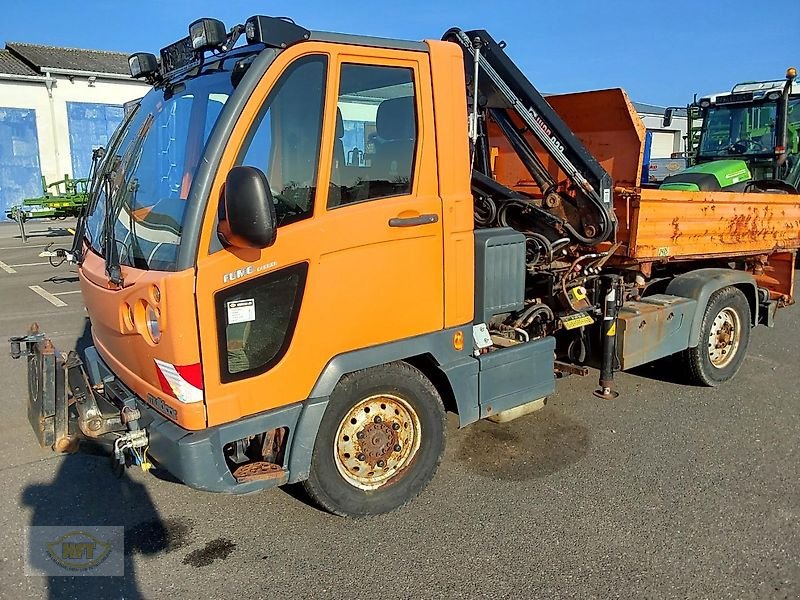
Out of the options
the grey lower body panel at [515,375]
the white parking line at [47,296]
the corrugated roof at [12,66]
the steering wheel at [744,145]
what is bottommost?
the white parking line at [47,296]

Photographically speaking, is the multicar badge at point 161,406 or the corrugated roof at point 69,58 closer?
the multicar badge at point 161,406

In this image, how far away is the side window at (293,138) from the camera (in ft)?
10.1

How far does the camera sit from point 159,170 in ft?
11.1

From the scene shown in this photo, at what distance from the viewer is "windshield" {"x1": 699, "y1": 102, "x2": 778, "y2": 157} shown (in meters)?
10.5

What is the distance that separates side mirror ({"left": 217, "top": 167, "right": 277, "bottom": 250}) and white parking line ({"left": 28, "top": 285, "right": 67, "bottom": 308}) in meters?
7.85

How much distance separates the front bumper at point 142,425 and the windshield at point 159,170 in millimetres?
744

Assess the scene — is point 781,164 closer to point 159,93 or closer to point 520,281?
point 520,281

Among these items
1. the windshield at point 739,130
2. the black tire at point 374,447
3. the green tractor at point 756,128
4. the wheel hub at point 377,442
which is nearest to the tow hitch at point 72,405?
the black tire at point 374,447

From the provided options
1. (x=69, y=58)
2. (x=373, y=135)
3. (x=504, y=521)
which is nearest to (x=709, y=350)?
(x=504, y=521)

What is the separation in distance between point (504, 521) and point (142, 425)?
205 cm

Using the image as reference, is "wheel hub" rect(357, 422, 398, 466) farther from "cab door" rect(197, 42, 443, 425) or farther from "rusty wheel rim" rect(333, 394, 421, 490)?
"cab door" rect(197, 42, 443, 425)

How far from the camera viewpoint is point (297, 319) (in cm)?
316

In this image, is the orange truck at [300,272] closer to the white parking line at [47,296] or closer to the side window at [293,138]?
the side window at [293,138]

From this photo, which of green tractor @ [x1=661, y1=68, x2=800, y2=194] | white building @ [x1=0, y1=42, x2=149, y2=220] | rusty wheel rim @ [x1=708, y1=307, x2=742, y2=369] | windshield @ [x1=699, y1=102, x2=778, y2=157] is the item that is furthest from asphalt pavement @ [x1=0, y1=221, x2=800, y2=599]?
white building @ [x1=0, y1=42, x2=149, y2=220]
